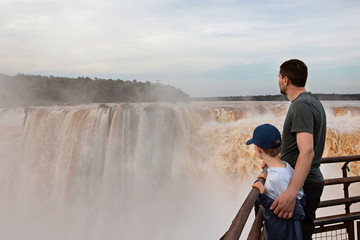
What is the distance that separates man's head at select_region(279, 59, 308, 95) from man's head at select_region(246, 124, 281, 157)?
0.92ft

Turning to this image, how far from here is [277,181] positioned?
1.51 m

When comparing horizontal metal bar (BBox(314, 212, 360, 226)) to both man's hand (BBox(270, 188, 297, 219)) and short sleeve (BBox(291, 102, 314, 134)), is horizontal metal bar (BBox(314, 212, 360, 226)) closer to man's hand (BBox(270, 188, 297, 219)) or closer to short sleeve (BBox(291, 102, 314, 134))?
man's hand (BBox(270, 188, 297, 219))

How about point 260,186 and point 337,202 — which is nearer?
point 260,186

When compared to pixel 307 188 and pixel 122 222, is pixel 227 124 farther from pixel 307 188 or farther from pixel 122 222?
pixel 307 188

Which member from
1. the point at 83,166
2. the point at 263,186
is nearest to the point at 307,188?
the point at 263,186

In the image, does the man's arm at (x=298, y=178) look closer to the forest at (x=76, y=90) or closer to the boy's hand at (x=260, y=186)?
the boy's hand at (x=260, y=186)

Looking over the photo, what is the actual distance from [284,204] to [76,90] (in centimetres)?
4309

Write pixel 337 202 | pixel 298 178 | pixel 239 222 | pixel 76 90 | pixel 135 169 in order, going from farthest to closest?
pixel 76 90
pixel 135 169
pixel 337 202
pixel 298 178
pixel 239 222

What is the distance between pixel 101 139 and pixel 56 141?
2439mm

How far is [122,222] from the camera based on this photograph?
1237 cm

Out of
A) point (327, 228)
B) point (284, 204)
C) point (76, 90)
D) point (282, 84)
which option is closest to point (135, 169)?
point (327, 228)

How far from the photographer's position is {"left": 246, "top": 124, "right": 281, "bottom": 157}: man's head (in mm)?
1582

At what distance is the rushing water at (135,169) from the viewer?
10383mm

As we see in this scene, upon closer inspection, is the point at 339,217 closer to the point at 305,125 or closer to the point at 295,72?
the point at 305,125
